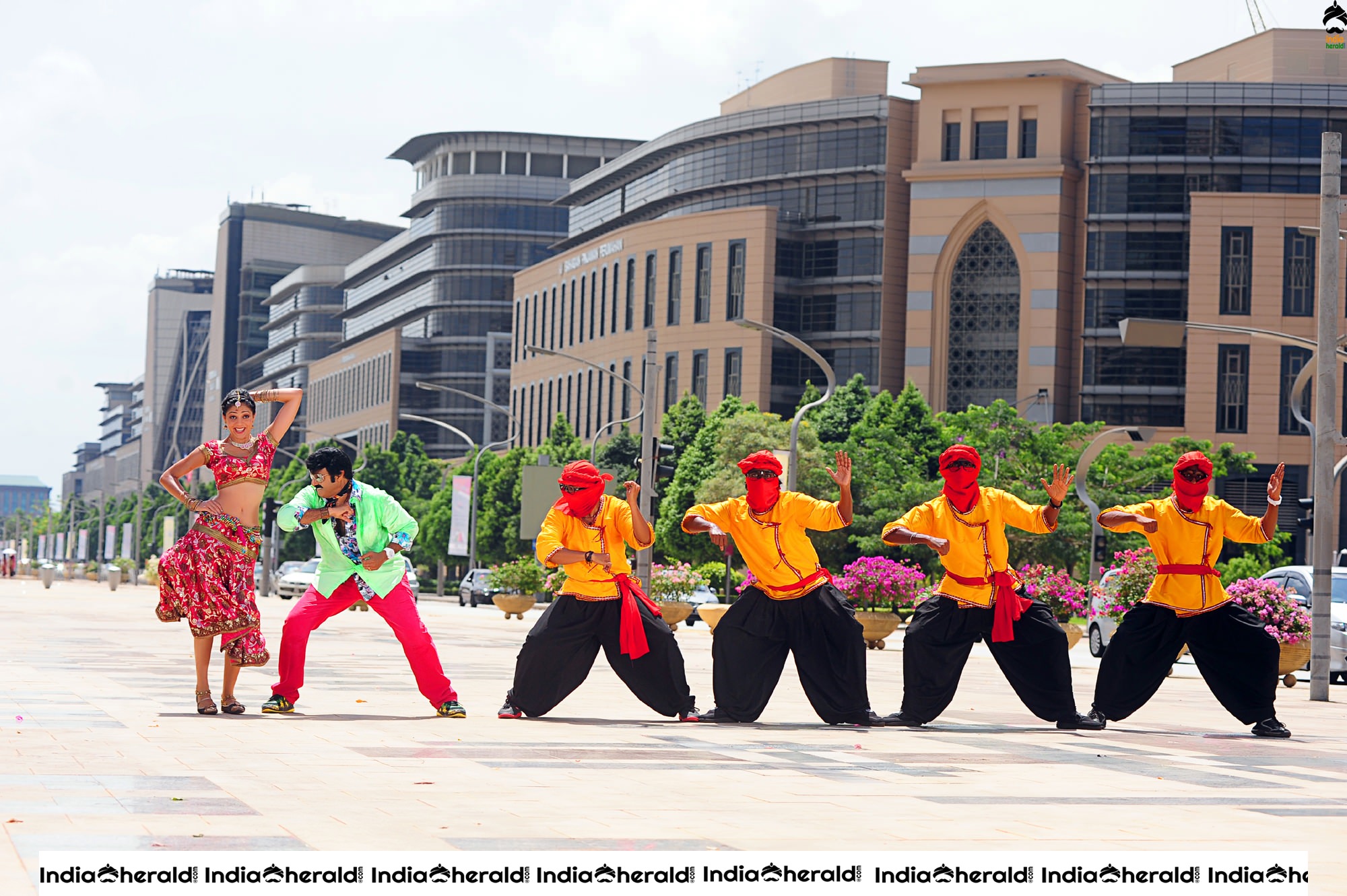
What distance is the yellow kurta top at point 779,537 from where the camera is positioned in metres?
11.5

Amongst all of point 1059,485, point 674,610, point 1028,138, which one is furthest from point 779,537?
point 1028,138

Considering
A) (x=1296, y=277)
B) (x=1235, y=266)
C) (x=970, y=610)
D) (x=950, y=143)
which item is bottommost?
(x=970, y=610)

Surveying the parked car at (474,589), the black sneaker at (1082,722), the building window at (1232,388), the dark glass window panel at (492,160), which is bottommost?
the parked car at (474,589)

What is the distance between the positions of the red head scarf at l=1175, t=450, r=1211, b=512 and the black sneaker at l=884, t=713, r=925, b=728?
7.62ft

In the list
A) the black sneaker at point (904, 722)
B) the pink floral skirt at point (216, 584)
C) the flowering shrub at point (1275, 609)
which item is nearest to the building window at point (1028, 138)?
the flowering shrub at point (1275, 609)

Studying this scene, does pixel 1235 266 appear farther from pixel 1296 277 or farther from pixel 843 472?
pixel 843 472

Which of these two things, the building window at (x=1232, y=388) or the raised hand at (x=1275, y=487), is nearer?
the raised hand at (x=1275, y=487)

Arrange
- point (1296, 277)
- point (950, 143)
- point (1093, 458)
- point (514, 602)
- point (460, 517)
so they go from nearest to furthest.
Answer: point (1093, 458) < point (514, 602) < point (460, 517) < point (1296, 277) < point (950, 143)

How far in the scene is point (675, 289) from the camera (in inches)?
3342

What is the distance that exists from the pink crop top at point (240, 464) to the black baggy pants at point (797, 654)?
10.2 feet

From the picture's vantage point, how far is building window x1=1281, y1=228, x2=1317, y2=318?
2753 inches

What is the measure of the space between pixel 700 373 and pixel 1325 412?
64956 millimetres

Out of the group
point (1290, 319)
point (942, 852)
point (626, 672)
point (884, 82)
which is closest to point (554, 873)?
point (942, 852)

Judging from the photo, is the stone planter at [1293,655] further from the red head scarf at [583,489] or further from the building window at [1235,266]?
the building window at [1235,266]
